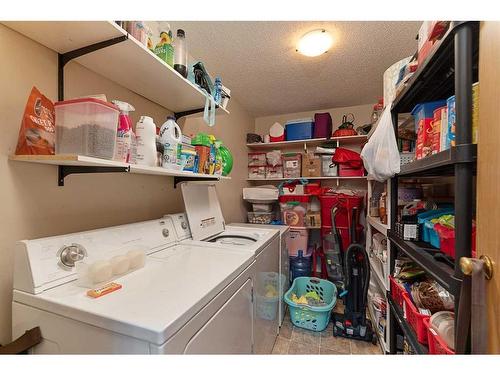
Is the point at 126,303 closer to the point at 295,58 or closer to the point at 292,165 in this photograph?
the point at 295,58

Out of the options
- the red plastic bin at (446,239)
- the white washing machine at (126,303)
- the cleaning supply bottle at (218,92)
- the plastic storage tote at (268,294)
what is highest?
the cleaning supply bottle at (218,92)

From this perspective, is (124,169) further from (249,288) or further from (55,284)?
(249,288)

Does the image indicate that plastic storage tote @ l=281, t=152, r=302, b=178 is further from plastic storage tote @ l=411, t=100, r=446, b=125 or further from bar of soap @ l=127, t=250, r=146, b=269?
bar of soap @ l=127, t=250, r=146, b=269

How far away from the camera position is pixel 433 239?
44.8 inches

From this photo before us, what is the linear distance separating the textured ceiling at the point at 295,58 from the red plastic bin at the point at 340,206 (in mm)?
1311

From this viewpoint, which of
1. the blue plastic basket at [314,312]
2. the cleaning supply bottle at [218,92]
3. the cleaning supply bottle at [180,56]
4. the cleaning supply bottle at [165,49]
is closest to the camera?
the cleaning supply bottle at [165,49]

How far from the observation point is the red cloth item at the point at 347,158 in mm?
2867

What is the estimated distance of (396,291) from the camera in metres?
1.44

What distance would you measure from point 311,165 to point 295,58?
1.48 meters

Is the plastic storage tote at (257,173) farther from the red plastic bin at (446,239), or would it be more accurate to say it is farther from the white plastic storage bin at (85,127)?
the white plastic storage bin at (85,127)

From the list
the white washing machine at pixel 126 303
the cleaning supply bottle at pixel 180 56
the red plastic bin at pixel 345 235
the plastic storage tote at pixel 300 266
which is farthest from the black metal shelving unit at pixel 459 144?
the plastic storage tote at pixel 300 266

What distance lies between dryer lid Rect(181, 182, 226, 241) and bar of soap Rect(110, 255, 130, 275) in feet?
2.18
